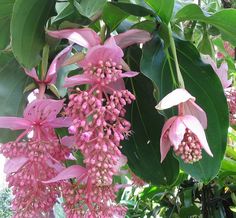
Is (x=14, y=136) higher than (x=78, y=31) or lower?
lower

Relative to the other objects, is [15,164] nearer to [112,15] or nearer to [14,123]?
[14,123]

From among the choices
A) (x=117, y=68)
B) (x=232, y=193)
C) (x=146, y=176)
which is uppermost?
(x=117, y=68)

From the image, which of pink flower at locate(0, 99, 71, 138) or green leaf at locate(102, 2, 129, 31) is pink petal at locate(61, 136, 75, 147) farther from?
green leaf at locate(102, 2, 129, 31)

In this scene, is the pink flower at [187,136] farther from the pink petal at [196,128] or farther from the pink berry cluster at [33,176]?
the pink berry cluster at [33,176]

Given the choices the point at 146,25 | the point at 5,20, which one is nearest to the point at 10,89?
the point at 5,20

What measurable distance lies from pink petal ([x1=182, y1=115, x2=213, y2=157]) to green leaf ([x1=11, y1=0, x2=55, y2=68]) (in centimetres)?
17

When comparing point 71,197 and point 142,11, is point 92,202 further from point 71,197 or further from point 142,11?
point 142,11

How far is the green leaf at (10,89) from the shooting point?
0.48 meters

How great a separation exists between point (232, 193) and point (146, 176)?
0.51 metres

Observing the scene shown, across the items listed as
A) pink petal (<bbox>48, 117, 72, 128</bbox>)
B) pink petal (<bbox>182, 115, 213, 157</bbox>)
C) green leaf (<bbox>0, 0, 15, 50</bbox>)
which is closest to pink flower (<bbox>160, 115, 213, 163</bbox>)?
pink petal (<bbox>182, 115, 213, 157</bbox>)

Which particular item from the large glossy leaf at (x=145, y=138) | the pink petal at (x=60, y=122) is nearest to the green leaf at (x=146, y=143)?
the large glossy leaf at (x=145, y=138)

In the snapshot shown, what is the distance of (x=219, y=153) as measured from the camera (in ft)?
1.48

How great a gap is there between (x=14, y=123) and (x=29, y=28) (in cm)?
10

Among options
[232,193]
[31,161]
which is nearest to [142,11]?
[31,161]
